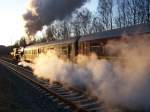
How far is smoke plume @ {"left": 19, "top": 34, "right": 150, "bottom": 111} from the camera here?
10.1 m

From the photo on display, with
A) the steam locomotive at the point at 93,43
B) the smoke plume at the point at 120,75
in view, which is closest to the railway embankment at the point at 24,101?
the smoke plume at the point at 120,75

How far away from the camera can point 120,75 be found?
12992 millimetres

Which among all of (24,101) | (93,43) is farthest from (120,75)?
(24,101)

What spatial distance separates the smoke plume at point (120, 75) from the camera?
33.1 feet

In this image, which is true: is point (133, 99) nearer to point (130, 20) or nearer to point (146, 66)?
point (146, 66)

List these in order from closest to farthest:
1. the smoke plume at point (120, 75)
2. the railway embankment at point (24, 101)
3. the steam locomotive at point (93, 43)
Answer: the smoke plume at point (120, 75), the railway embankment at point (24, 101), the steam locomotive at point (93, 43)

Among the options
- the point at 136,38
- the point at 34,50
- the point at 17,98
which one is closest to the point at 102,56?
the point at 136,38

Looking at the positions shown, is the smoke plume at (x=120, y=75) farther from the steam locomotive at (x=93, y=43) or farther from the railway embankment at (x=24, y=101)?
the railway embankment at (x=24, y=101)

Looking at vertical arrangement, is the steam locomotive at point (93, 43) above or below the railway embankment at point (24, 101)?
above

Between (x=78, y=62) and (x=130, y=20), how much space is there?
38.5 meters

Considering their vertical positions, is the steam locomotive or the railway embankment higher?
the steam locomotive

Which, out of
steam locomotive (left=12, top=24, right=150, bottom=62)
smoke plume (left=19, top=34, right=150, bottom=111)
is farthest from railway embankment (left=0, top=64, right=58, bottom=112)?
steam locomotive (left=12, top=24, right=150, bottom=62)

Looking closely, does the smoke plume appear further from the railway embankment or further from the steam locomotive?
the railway embankment

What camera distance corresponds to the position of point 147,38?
11.0 metres
